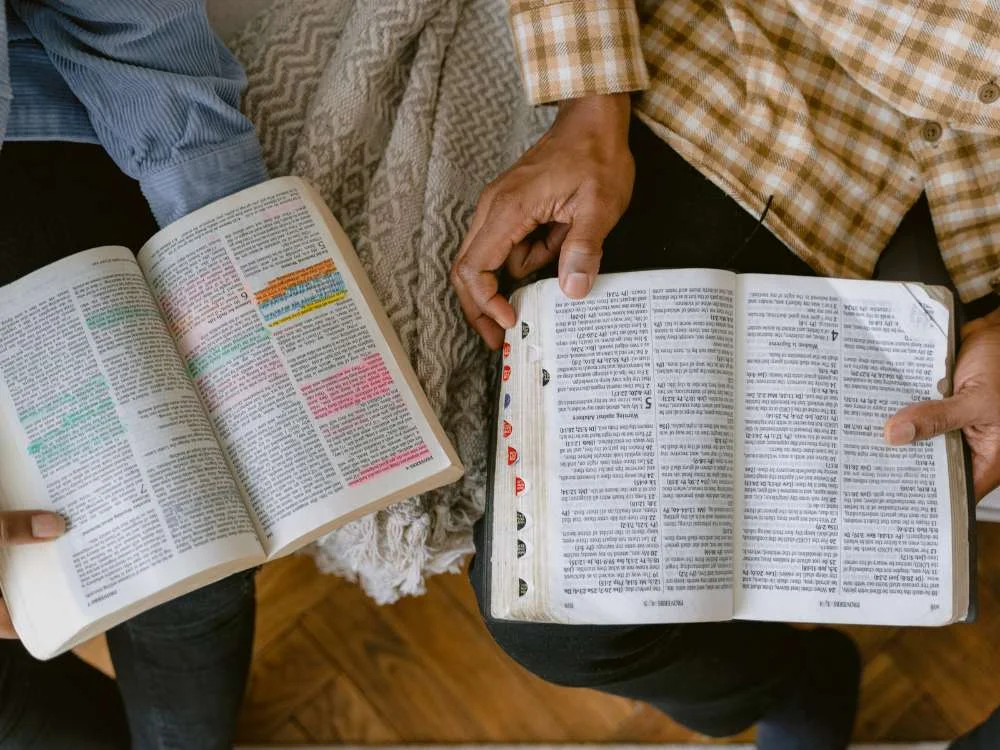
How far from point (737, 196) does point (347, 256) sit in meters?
0.30

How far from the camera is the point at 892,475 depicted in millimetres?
562

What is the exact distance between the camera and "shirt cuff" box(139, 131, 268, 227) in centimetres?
60

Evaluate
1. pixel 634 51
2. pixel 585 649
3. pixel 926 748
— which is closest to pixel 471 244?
pixel 634 51

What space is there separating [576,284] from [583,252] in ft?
0.09

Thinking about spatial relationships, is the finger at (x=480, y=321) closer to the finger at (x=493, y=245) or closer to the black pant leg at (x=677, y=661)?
the finger at (x=493, y=245)

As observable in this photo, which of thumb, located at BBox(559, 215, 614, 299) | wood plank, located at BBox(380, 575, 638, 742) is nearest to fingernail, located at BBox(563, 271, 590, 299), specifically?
thumb, located at BBox(559, 215, 614, 299)

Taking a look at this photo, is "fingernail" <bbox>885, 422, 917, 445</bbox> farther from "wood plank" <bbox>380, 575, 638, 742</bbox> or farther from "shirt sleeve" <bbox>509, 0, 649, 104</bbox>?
"wood plank" <bbox>380, 575, 638, 742</bbox>

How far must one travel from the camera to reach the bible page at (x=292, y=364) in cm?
54

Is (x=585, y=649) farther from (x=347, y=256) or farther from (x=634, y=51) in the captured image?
(x=634, y=51)

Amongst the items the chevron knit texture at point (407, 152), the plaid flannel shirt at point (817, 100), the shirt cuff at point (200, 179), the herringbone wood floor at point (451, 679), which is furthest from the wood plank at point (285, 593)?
the plaid flannel shirt at point (817, 100)

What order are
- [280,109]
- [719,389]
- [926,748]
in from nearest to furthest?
[719,389] → [280,109] → [926,748]

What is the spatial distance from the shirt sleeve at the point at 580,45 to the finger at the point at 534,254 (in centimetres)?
10

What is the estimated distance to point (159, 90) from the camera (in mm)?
577

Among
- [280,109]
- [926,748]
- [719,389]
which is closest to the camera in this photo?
[719,389]
